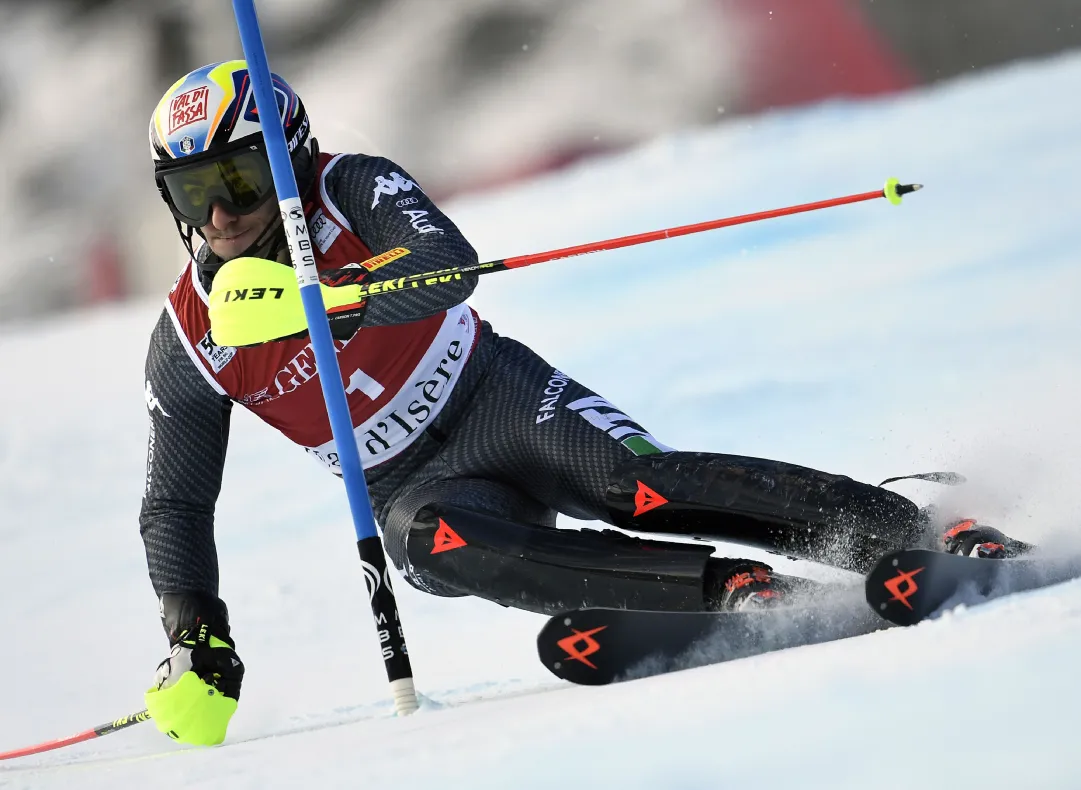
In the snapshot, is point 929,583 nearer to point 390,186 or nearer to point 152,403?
point 390,186

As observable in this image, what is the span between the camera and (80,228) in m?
7.75

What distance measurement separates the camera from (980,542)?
2010 millimetres

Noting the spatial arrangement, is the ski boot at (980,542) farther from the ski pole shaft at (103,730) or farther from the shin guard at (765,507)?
the ski pole shaft at (103,730)

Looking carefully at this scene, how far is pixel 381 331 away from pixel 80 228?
5693mm

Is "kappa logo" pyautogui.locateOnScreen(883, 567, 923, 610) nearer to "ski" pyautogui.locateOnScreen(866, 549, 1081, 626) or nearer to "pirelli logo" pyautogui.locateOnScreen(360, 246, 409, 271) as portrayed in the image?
"ski" pyautogui.locateOnScreen(866, 549, 1081, 626)

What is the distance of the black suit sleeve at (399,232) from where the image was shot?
7.68 ft

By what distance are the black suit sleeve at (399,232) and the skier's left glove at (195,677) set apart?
0.75 m

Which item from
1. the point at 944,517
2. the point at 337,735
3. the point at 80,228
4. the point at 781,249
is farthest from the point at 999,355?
the point at 80,228

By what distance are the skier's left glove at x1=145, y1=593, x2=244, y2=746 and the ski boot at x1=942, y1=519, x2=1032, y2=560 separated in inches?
55.3

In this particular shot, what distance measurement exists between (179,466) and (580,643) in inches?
46.7

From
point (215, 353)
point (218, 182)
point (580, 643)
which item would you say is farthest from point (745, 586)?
point (218, 182)

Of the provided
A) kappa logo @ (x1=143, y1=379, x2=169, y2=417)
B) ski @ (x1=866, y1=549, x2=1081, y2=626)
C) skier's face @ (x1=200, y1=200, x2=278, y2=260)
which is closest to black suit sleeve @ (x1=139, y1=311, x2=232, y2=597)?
kappa logo @ (x1=143, y1=379, x2=169, y2=417)

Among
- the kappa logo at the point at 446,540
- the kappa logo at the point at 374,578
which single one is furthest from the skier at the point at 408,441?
the kappa logo at the point at 374,578

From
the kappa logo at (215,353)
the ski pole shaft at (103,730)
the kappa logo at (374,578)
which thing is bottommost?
the ski pole shaft at (103,730)
